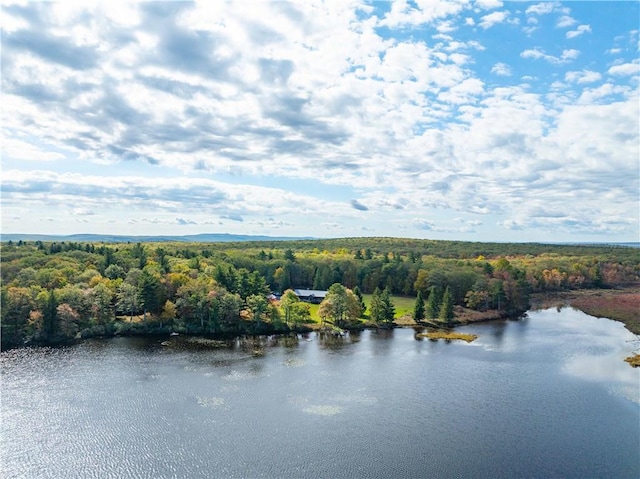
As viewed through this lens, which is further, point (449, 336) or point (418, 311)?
point (418, 311)

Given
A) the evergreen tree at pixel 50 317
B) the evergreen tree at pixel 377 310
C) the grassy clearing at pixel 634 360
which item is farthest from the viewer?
the evergreen tree at pixel 377 310

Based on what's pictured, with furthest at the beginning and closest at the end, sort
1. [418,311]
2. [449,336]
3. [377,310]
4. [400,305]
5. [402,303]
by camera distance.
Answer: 1. [402,303]
2. [400,305]
3. [418,311]
4. [377,310]
5. [449,336]

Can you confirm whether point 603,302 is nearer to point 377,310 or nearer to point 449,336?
point 449,336

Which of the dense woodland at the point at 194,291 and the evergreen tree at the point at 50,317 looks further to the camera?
the dense woodland at the point at 194,291

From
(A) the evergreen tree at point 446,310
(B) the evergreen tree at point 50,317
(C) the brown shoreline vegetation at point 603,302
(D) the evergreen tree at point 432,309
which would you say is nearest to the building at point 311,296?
(D) the evergreen tree at point 432,309

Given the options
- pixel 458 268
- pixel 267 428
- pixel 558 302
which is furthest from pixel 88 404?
pixel 558 302

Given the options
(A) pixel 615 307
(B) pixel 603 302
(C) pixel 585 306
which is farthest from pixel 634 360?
(B) pixel 603 302

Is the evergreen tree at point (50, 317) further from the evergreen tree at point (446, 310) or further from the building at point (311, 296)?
the evergreen tree at point (446, 310)

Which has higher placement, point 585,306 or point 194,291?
point 194,291

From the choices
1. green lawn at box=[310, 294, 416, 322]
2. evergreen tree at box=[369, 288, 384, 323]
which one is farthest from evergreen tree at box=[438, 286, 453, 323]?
evergreen tree at box=[369, 288, 384, 323]
